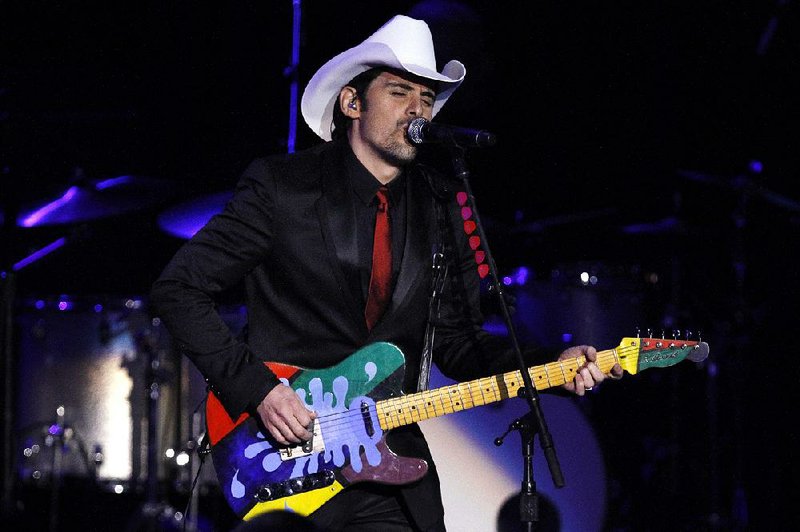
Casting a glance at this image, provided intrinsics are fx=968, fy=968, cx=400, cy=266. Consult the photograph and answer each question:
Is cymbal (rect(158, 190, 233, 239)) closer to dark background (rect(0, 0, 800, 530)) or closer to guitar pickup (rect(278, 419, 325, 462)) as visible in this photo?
dark background (rect(0, 0, 800, 530))

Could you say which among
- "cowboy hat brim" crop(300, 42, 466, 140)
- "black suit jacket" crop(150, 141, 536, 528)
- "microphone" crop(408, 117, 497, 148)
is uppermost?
"cowboy hat brim" crop(300, 42, 466, 140)

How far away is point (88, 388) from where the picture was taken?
6715 millimetres

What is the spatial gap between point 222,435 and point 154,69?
493cm

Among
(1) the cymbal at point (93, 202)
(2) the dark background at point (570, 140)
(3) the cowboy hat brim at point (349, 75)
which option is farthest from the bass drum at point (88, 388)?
(3) the cowboy hat brim at point (349, 75)

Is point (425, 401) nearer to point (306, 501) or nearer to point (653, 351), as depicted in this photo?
point (306, 501)

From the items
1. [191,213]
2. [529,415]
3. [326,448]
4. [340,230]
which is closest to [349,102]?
[340,230]

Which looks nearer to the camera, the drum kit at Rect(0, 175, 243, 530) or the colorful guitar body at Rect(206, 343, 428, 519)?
the colorful guitar body at Rect(206, 343, 428, 519)

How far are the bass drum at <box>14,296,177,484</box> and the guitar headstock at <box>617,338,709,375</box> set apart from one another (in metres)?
3.85

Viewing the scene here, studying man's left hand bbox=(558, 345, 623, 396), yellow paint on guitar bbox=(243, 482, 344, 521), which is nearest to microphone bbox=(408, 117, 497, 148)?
man's left hand bbox=(558, 345, 623, 396)

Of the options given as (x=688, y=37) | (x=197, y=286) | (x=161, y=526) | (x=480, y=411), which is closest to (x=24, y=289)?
(x=161, y=526)

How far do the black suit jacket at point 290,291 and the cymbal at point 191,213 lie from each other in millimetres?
1872

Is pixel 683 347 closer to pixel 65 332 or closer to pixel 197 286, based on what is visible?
pixel 197 286

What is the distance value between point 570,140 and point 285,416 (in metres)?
5.05

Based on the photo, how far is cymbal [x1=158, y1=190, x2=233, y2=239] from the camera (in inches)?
223
